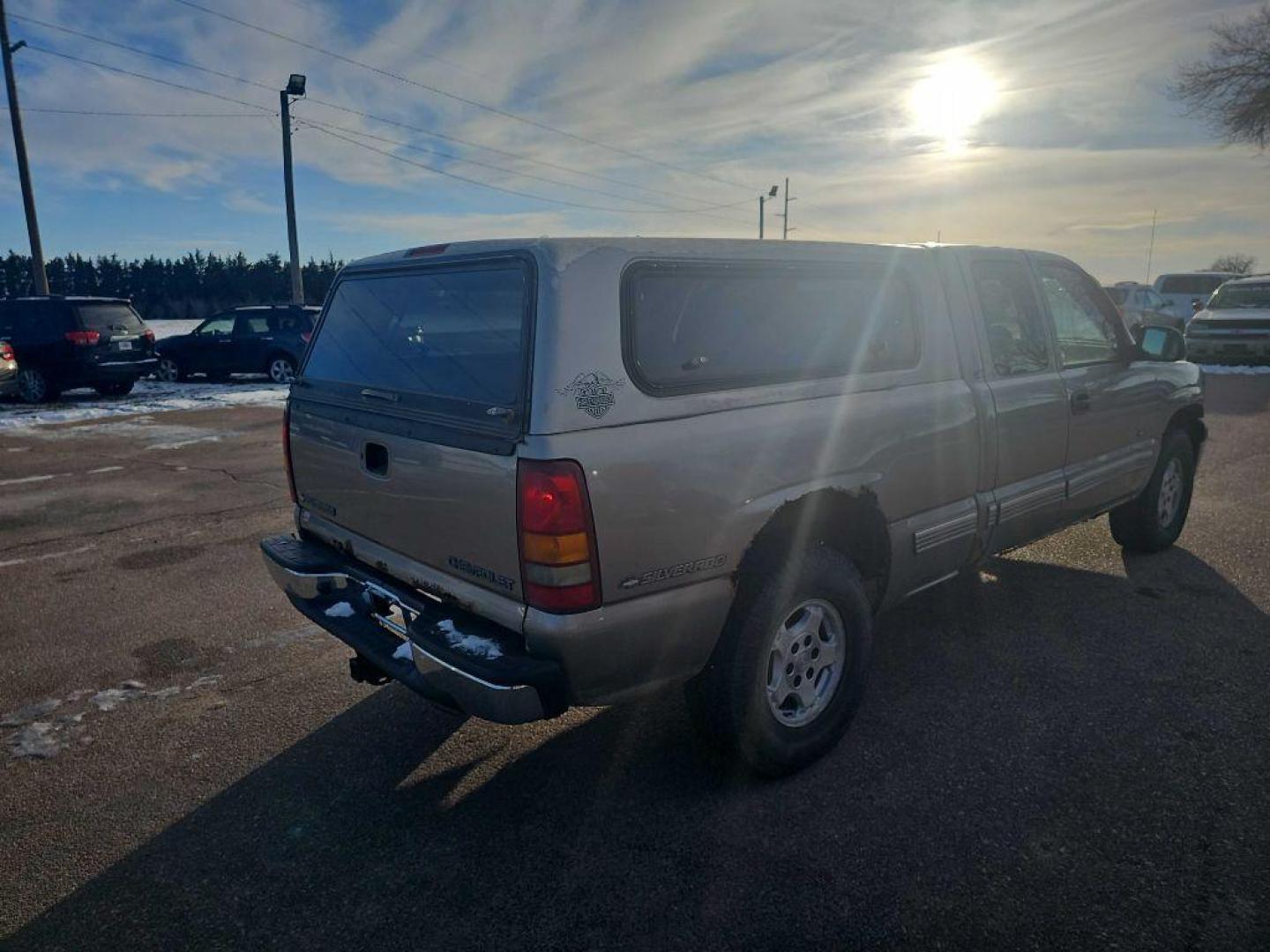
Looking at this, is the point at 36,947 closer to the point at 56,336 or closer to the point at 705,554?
the point at 705,554

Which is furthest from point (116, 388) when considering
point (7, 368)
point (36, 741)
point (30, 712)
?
point (36, 741)

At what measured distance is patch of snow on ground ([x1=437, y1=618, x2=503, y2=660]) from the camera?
2.63 m

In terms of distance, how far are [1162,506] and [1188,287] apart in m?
22.6

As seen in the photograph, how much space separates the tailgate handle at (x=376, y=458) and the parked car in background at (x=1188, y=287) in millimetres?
25851

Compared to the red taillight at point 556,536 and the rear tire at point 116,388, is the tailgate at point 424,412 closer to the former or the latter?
the red taillight at point 556,536

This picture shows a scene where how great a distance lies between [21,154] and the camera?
64.5ft

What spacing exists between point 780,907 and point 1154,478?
167 inches

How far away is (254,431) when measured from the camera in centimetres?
1171

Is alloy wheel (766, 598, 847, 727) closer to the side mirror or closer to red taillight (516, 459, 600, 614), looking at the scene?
red taillight (516, 459, 600, 614)

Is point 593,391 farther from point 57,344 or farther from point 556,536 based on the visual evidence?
point 57,344

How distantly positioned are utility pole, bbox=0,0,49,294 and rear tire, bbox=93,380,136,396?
20.7 feet

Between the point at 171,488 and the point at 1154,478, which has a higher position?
the point at 1154,478

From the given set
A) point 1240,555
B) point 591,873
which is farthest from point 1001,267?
point 591,873

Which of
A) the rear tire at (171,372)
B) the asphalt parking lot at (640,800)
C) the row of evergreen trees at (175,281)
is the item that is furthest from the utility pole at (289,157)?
the row of evergreen trees at (175,281)
